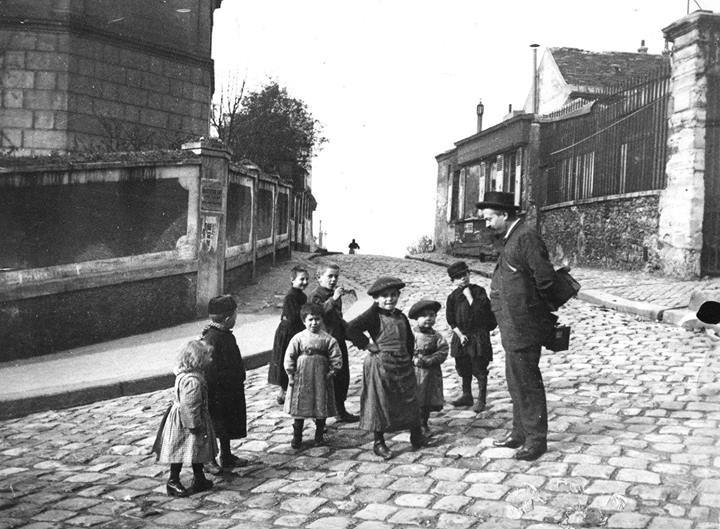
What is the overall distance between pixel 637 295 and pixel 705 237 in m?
1.93

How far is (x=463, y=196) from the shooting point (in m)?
28.8

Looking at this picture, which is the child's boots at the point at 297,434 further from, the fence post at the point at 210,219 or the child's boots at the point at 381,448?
the fence post at the point at 210,219

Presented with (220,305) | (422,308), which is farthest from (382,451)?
(220,305)

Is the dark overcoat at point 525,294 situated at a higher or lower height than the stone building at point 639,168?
lower

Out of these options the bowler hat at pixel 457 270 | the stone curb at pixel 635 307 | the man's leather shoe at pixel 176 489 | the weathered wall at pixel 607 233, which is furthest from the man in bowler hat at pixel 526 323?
the weathered wall at pixel 607 233

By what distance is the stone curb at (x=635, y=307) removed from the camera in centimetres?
1075

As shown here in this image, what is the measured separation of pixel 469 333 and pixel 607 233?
10692mm

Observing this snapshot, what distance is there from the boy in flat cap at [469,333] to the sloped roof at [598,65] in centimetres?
2817

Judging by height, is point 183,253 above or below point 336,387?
above

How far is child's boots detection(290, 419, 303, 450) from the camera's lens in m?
5.65

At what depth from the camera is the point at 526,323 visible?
5266 millimetres

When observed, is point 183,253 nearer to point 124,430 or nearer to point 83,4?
point 124,430

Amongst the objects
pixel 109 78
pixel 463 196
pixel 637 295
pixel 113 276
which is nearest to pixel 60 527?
pixel 113 276

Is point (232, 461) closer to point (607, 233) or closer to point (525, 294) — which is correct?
point (525, 294)
